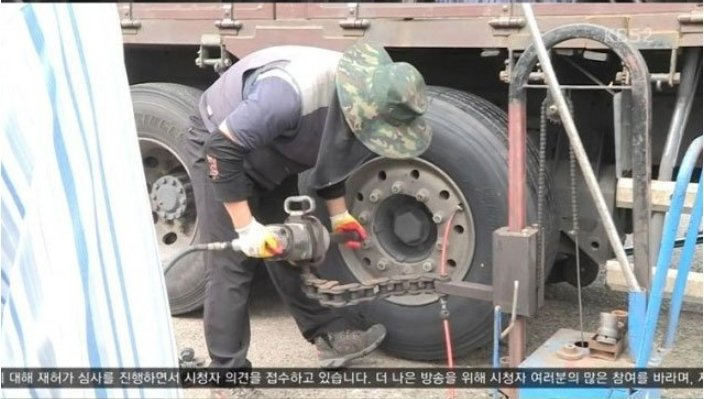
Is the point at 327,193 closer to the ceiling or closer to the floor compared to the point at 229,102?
closer to the floor

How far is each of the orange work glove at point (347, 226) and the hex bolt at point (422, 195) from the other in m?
0.27

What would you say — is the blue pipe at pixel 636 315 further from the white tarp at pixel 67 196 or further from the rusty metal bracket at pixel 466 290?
the white tarp at pixel 67 196

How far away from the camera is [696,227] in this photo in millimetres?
2340

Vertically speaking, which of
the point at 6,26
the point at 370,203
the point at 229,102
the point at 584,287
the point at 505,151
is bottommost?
the point at 584,287

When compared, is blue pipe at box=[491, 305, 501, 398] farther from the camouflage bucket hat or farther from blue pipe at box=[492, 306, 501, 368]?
the camouflage bucket hat

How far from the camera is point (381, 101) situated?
2693mm

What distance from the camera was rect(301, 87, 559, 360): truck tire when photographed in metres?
3.17

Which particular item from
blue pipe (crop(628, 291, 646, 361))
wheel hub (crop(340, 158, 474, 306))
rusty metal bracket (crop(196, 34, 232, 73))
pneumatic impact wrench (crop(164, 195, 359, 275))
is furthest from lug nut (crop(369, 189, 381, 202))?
blue pipe (crop(628, 291, 646, 361))

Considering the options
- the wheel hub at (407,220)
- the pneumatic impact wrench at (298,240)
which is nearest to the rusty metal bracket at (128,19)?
the wheel hub at (407,220)

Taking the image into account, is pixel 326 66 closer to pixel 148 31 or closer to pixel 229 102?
pixel 229 102

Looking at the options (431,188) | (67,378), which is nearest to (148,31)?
(431,188)

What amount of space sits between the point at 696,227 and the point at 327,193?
145 centimetres

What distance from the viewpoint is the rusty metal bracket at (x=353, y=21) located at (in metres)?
3.34

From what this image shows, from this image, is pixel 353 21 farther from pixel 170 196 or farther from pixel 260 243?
pixel 170 196
